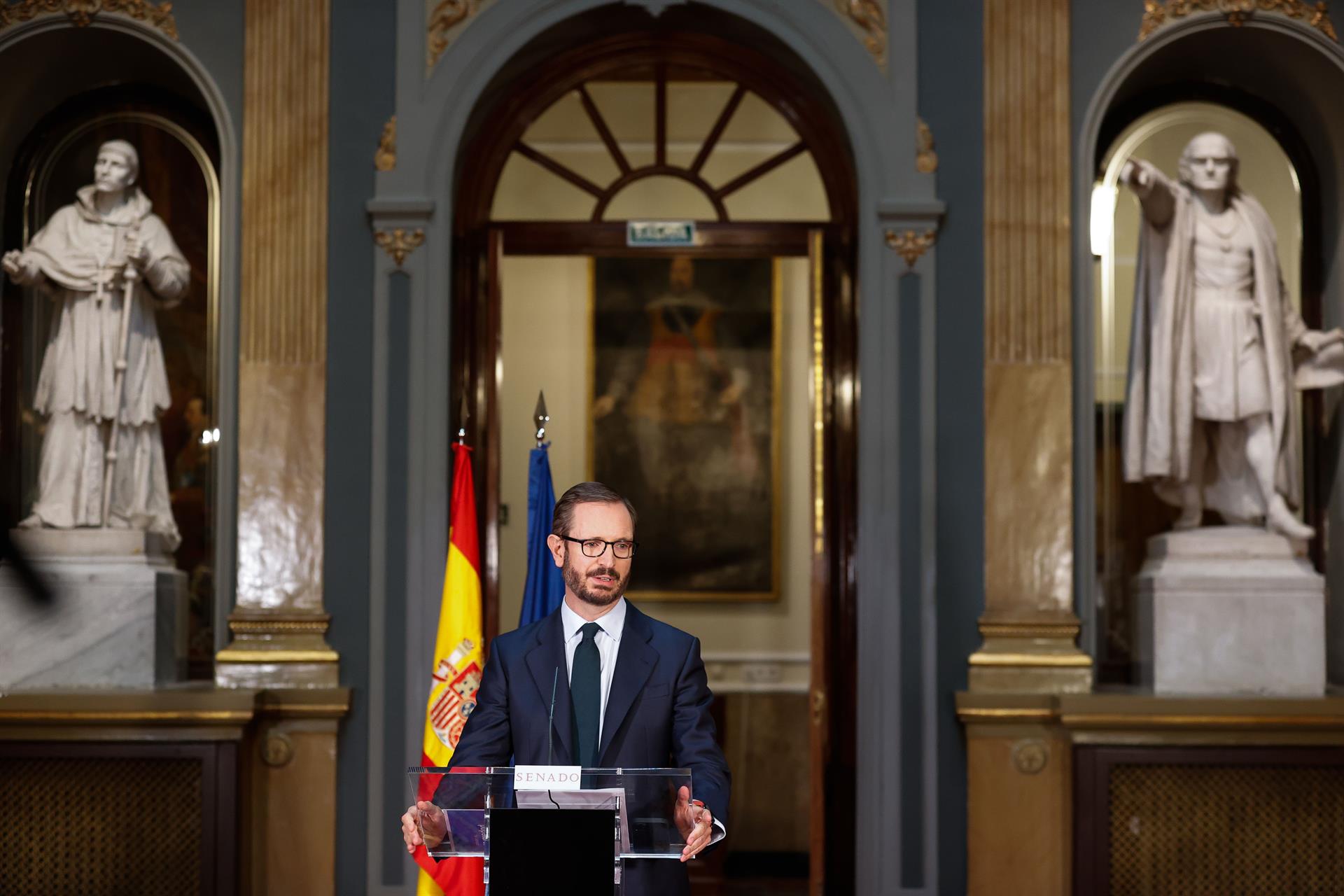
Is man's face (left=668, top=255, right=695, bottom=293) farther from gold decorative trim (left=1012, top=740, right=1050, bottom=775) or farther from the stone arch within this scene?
gold decorative trim (left=1012, top=740, right=1050, bottom=775)

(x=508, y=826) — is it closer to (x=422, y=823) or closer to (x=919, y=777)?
(x=422, y=823)

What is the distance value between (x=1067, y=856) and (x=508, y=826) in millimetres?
3583

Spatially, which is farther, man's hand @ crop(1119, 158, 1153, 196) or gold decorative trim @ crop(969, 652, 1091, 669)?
gold decorative trim @ crop(969, 652, 1091, 669)

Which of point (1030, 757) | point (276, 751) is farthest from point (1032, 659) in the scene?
point (276, 751)

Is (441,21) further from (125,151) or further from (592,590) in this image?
(592,590)

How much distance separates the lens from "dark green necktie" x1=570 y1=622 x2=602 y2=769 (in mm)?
3432

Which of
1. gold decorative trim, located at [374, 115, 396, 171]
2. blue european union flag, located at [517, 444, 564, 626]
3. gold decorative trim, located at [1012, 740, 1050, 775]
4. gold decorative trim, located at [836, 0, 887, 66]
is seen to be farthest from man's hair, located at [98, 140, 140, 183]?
gold decorative trim, located at [1012, 740, 1050, 775]

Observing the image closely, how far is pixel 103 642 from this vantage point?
6047 millimetres

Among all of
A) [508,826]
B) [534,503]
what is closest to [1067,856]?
[534,503]

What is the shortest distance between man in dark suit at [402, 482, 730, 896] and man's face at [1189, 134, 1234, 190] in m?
3.69

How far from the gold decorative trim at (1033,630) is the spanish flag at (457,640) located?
1979mm

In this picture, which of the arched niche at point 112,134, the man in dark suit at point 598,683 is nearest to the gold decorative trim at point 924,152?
the arched niche at point 112,134

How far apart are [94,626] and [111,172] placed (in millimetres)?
1778

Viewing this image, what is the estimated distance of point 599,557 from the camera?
3.41 meters
